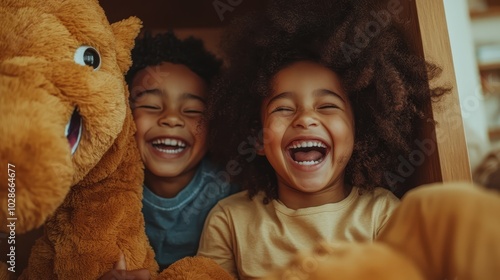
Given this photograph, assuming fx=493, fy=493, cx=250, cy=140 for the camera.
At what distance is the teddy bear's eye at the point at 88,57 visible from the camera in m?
0.59

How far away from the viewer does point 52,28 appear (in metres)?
0.56

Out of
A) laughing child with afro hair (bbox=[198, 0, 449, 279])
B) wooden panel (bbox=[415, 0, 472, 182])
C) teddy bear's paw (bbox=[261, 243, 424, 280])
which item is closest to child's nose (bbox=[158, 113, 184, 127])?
laughing child with afro hair (bbox=[198, 0, 449, 279])

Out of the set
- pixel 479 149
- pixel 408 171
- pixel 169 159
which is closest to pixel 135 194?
pixel 169 159

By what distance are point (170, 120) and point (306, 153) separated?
9.3 inches

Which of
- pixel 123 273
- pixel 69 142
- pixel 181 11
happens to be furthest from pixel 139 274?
pixel 181 11

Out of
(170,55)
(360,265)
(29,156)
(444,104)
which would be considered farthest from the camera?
(170,55)

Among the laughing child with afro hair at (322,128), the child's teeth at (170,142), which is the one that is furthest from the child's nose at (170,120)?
the laughing child with afro hair at (322,128)

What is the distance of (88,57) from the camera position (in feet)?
1.97

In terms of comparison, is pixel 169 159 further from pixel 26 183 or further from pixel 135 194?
pixel 26 183

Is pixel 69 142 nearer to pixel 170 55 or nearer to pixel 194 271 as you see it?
pixel 194 271

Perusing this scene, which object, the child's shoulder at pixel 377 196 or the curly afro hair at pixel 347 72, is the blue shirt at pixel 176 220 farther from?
the child's shoulder at pixel 377 196

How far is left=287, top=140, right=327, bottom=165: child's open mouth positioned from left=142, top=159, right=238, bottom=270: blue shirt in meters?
0.20

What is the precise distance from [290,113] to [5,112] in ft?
1.37

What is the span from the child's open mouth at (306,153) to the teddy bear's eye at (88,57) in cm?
30
